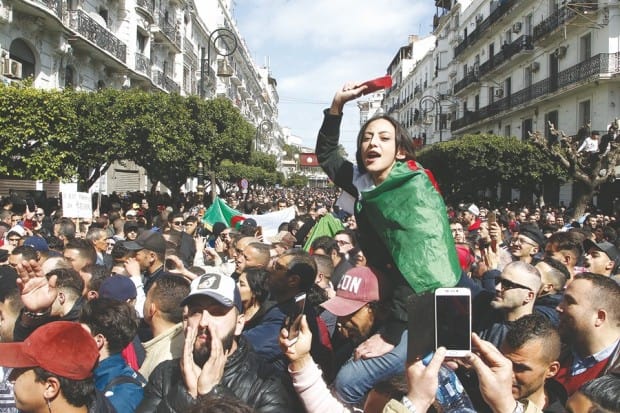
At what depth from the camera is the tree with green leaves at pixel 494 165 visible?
23672 mm

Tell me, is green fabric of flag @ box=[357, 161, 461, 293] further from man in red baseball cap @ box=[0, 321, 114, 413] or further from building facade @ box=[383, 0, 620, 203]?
building facade @ box=[383, 0, 620, 203]

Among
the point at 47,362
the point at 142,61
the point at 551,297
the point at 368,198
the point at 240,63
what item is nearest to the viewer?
the point at 47,362

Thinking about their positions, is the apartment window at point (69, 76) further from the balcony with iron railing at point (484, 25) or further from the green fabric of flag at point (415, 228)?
the green fabric of flag at point (415, 228)

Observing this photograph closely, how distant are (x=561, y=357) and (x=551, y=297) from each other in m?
1.15

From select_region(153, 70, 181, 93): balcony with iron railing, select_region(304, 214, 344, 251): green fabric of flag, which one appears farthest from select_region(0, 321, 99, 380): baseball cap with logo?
select_region(153, 70, 181, 93): balcony with iron railing

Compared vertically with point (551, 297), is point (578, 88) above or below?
above

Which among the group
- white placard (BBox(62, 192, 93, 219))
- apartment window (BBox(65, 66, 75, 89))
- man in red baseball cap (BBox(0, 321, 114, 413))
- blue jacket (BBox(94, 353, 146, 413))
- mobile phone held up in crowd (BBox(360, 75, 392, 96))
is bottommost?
blue jacket (BBox(94, 353, 146, 413))

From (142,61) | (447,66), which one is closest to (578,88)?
(142,61)

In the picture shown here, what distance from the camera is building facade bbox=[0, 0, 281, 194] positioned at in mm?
18188

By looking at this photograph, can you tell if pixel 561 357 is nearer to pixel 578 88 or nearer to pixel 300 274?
pixel 300 274

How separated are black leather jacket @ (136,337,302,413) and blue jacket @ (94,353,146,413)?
15 cm

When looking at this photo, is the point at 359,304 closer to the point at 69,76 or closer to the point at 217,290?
the point at 217,290

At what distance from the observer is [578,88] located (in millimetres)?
24781

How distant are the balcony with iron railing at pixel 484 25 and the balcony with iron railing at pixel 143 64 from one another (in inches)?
745
